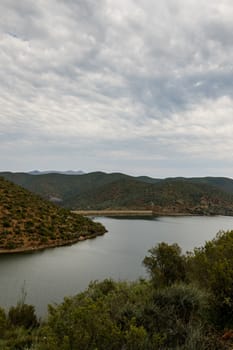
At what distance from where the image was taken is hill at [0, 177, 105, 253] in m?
23.6

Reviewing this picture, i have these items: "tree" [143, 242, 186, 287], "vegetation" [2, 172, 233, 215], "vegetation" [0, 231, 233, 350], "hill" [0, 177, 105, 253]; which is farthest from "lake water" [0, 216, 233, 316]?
"vegetation" [2, 172, 233, 215]

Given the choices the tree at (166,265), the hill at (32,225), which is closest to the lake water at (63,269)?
the hill at (32,225)

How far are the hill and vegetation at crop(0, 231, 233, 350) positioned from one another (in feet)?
50.1

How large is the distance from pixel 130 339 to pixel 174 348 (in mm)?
1046

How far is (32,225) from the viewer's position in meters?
26.6

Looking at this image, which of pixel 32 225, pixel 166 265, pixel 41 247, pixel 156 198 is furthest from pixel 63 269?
pixel 156 198

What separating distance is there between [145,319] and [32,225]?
23087 millimetres

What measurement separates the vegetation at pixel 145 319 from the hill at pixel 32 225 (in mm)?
15283

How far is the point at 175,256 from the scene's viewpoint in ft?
37.2

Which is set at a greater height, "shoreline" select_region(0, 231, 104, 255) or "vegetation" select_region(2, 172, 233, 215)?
"vegetation" select_region(2, 172, 233, 215)

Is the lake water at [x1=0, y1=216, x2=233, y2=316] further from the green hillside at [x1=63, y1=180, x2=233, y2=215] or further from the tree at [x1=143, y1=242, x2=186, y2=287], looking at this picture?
the green hillside at [x1=63, y1=180, x2=233, y2=215]

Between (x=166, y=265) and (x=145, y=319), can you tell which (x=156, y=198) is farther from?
(x=145, y=319)

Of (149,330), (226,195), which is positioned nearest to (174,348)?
(149,330)

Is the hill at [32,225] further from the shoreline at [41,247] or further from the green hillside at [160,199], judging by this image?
the green hillside at [160,199]
